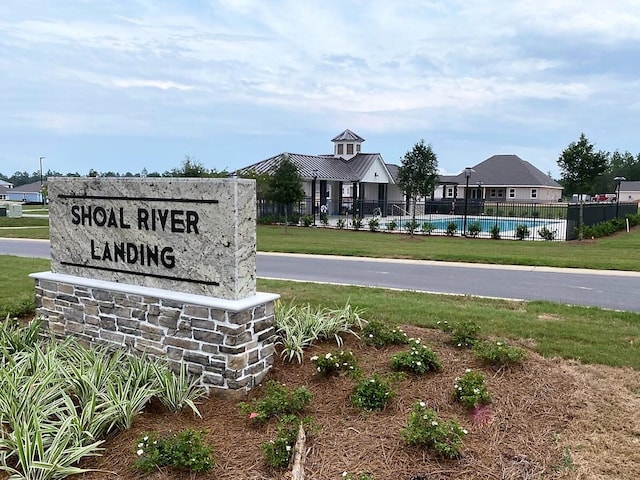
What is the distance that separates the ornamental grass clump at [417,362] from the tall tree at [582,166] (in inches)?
721

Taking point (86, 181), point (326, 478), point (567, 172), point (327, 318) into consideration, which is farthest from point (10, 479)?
point (567, 172)

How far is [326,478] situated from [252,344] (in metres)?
1.65

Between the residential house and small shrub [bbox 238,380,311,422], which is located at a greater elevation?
the residential house

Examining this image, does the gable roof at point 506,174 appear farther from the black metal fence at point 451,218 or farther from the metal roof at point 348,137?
the metal roof at point 348,137

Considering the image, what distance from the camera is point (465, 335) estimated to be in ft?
19.6

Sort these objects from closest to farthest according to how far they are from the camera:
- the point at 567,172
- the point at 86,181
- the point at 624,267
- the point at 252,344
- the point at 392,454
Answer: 1. the point at 392,454
2. the point at 252,344
3. the point at 86,181
4. the point at 624,267
5. the point at 567,172

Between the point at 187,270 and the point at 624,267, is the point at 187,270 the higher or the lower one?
the higher one

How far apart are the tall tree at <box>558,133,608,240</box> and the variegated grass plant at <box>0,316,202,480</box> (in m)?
20.2

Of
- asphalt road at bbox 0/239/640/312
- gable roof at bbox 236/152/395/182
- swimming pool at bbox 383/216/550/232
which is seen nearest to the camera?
asphalt road at bbox 0/239/640/312

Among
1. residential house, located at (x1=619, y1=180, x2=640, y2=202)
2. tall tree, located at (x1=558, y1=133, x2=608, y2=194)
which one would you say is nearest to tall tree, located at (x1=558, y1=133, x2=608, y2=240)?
tall tree, located at (x1=558, y1=133, x2=608, y2=194)

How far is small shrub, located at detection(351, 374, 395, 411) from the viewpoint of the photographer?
4379 mm

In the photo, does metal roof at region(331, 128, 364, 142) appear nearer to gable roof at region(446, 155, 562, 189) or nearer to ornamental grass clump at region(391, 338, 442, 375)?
gable roof at region(446, 155, 562, 189)

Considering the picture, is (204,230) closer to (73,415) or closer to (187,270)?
(187,270)

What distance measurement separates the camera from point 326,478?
3445 millimetres
